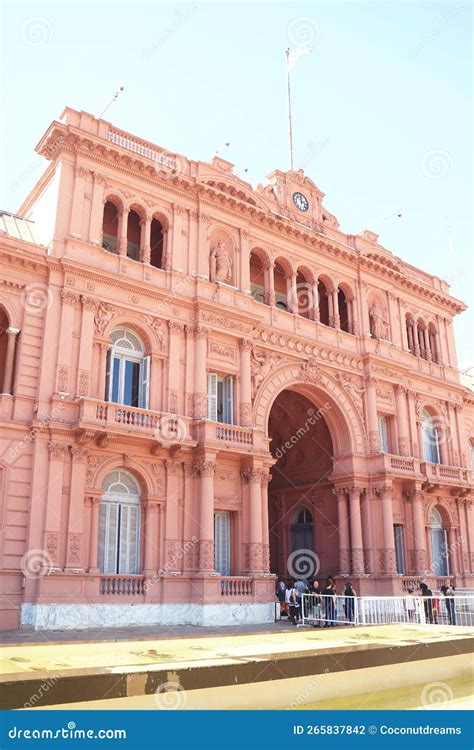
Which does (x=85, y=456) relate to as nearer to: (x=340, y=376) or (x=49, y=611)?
(x=49, y=611)

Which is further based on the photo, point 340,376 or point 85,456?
point 340,376

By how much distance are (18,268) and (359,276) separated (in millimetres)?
16966

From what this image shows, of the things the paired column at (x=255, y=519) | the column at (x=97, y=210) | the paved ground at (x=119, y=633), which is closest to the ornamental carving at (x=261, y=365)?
the paired column at (x=255, y=519)

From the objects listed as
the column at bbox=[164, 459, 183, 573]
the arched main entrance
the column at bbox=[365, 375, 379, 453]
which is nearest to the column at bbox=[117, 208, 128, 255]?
the column at bbox=[164, 459, 183, 573]

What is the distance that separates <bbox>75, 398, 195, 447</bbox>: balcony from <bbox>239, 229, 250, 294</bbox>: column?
22.4ft

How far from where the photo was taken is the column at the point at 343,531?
27.6 meters

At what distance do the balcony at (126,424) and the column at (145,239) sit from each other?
6.01 m

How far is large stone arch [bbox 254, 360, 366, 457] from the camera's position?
2747cm

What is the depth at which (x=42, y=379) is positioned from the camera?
66.6 feet

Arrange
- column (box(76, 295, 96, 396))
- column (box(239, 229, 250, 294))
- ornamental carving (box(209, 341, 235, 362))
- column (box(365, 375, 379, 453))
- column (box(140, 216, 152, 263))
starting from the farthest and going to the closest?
column (box(365, 375, 379, 453)), column (box(239, 229, 250, 294)), ornamental carving (box(209, 341, 235, 362)), column (box(140, 216, 152, 263)), column (box(76, 295, 96, 396))

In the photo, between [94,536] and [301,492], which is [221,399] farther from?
[301,492]

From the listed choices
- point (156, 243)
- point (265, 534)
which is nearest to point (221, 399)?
point (265, 534)

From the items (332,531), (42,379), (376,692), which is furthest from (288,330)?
(376,692)

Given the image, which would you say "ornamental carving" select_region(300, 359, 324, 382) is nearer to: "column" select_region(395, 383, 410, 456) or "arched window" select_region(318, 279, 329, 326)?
"arched window" select_region(318, 279, 329, 326)
